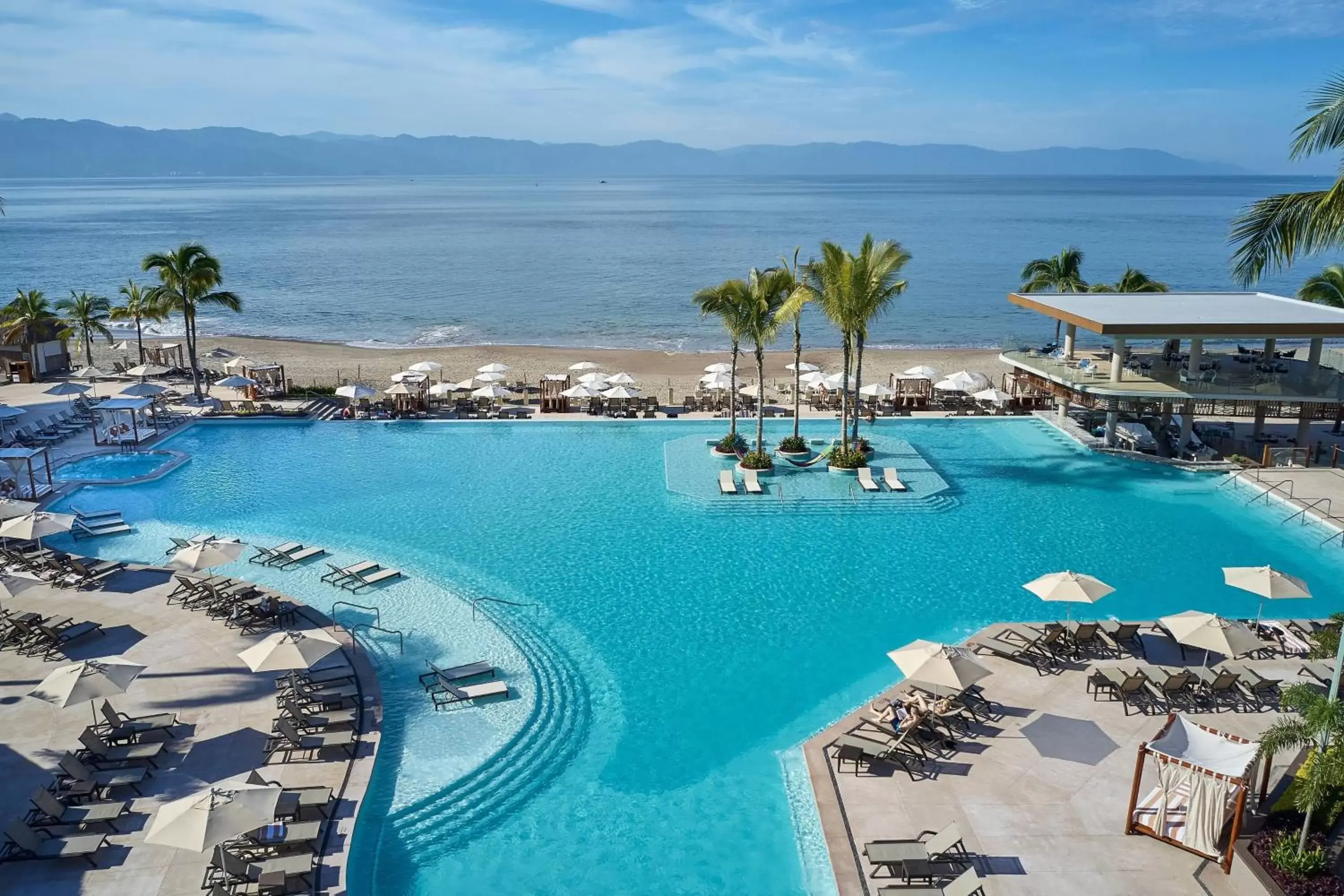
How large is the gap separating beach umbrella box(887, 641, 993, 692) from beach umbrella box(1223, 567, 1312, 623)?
6.18 meters

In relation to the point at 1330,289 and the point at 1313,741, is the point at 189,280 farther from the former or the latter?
the point at 1330,289

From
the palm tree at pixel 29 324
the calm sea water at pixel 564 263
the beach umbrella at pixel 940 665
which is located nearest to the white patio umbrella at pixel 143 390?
the palm tree at pixel 29 324

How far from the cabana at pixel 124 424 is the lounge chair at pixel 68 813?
818 inches

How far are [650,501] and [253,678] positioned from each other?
38.6 feet

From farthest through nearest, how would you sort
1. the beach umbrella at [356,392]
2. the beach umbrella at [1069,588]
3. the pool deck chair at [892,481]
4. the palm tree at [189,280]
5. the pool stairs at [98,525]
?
the palm tree at [189,280]
the beach umbrella at [356,392]
the pool deck chair at [892,481]
the pool stairs at [98,525]
the beach umbrella at [1069,588]

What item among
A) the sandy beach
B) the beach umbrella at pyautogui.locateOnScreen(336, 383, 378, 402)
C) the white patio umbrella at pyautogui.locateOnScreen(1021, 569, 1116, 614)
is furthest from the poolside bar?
the beach umbrella at pyautogui.locateOnScreen(336, 383, 378, 402)

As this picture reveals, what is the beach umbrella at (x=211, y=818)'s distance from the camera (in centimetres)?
1024

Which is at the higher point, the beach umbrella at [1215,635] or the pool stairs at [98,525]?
the beach umbrella at [1215,635]

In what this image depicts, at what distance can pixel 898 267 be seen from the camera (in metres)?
26.8

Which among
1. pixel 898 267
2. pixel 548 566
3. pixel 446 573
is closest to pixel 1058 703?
pixel 548 566

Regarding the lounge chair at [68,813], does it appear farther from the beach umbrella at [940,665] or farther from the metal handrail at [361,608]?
the beach umbrella at [940,665]

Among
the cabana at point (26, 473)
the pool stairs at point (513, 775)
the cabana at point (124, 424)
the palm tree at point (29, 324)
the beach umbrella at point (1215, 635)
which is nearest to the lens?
the pool stairs at point (513, 775)

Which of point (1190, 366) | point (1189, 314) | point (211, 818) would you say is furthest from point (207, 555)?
point (1189, 314)

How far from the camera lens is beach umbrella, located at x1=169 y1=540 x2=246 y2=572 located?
17969 mm
